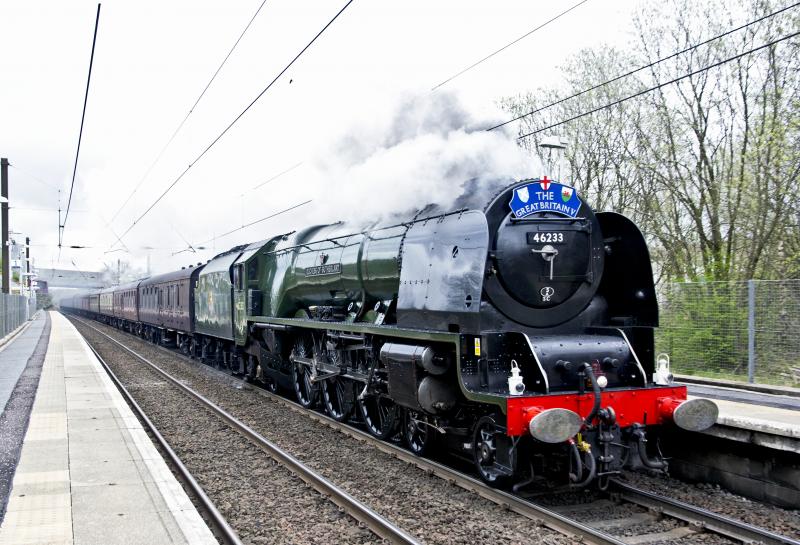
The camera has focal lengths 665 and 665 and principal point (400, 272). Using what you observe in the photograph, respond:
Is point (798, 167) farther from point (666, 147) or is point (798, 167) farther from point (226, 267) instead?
point (226, 267)

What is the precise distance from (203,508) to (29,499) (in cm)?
140

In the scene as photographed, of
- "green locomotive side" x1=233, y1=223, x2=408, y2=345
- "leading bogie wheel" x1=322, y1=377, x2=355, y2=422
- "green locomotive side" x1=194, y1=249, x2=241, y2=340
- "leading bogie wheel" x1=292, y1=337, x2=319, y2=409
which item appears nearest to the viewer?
"green locomotive side" x1=233, y1=223, x2=408, y2=345

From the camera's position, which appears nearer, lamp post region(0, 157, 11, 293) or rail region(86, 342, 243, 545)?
rail region(86, 342, 243, 545)

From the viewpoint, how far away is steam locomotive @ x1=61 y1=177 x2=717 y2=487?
18.8 feet

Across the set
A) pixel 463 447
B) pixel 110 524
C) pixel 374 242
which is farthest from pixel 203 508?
pixel 374 242

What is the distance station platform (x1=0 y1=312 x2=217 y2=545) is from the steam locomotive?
2.47 m

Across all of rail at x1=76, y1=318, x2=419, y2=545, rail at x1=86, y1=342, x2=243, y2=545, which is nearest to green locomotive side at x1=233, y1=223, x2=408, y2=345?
rail at x1=76, y1=318, x2=419, y2=545

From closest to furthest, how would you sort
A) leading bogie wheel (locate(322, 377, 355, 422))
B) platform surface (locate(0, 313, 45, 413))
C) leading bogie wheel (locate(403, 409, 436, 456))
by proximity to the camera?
leading bogie wheel (locate(403, 409, 436, 456)) → leading bogie wheel (locate(322, 377, 355, 422)) → platform surface (locate(0, 313, 45, 413))

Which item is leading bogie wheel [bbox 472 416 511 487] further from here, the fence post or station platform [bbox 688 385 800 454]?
the fence post

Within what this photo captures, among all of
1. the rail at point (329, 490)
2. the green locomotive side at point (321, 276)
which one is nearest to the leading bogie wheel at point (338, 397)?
the green locomotive side at point (321, 276)

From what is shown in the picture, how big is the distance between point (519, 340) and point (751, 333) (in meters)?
7.80

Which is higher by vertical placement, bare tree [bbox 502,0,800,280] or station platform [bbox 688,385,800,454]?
bare tree [bbox 502,0,800,280]

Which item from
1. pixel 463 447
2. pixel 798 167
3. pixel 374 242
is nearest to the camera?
pixel 463 447

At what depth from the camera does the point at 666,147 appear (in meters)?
15.9
